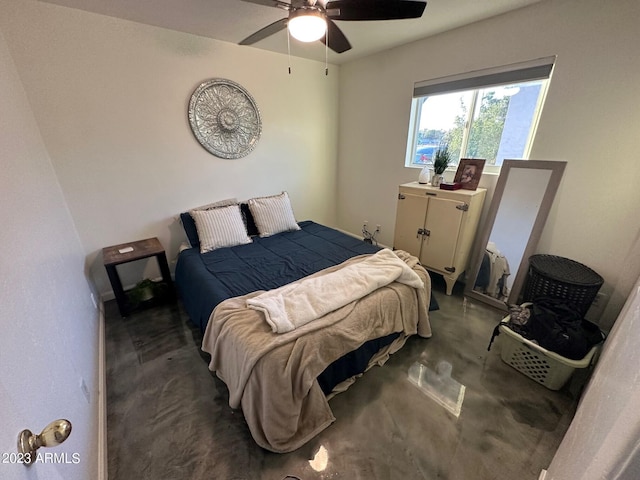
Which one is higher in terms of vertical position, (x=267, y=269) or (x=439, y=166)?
(x=439, y=166)

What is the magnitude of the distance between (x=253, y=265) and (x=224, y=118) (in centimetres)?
165

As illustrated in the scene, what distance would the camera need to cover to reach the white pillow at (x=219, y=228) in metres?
2.50

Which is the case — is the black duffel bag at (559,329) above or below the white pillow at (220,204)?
below

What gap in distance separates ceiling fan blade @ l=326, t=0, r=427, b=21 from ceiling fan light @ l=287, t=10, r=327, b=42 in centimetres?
9

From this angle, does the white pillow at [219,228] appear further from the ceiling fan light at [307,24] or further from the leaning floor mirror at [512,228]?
the leaning floor mirror at [512,228]

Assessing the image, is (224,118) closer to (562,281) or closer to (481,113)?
(481,113)

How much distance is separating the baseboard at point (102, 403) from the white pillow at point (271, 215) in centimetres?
156

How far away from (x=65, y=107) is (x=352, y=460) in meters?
3.11

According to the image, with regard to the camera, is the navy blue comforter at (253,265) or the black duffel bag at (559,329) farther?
the navy blue comforter at (253,265)

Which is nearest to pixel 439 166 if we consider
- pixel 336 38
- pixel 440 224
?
pixel 440 224

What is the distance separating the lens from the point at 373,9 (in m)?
1.47

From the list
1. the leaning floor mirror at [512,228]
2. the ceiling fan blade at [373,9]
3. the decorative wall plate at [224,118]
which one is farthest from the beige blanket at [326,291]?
the decorative wall plate at [224,118]

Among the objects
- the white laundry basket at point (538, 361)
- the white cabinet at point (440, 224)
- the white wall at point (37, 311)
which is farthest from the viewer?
the white cabinet at point (440, 224)

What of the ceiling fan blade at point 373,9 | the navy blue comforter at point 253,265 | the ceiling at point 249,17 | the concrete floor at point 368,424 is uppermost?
the ceiling at point 249,17
